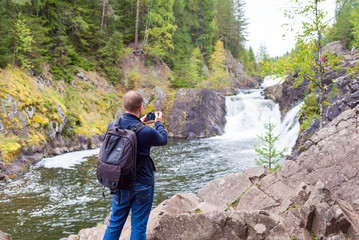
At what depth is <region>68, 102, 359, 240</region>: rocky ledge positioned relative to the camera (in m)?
3.99

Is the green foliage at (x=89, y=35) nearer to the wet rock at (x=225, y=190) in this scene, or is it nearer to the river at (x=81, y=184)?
the river at (x=81, y=184)

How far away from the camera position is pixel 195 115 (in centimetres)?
2778

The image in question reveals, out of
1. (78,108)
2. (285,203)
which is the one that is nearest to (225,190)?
(285,203)

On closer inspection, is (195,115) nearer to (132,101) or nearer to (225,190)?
(225,190)

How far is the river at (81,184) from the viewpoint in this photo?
Answer: 7688 millimetres

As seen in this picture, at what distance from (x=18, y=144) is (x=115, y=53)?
59.9 ft

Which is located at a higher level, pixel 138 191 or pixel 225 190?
pixel 138 191

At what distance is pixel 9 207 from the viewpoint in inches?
335

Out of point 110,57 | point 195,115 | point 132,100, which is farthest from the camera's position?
point 110,57

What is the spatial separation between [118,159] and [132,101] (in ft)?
2.91

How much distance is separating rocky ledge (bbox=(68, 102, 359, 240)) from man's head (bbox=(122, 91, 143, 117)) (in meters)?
1.92

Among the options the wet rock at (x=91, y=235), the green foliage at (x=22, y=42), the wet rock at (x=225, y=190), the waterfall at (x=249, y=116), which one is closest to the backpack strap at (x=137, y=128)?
the wet rock at (x=91, y=235)

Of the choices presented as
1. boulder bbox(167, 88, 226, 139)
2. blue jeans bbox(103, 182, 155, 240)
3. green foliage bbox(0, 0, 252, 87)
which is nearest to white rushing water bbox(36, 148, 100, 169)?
green foliage bbox(0, 0, 252, 87)

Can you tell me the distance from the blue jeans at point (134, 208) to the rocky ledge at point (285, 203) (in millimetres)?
594
